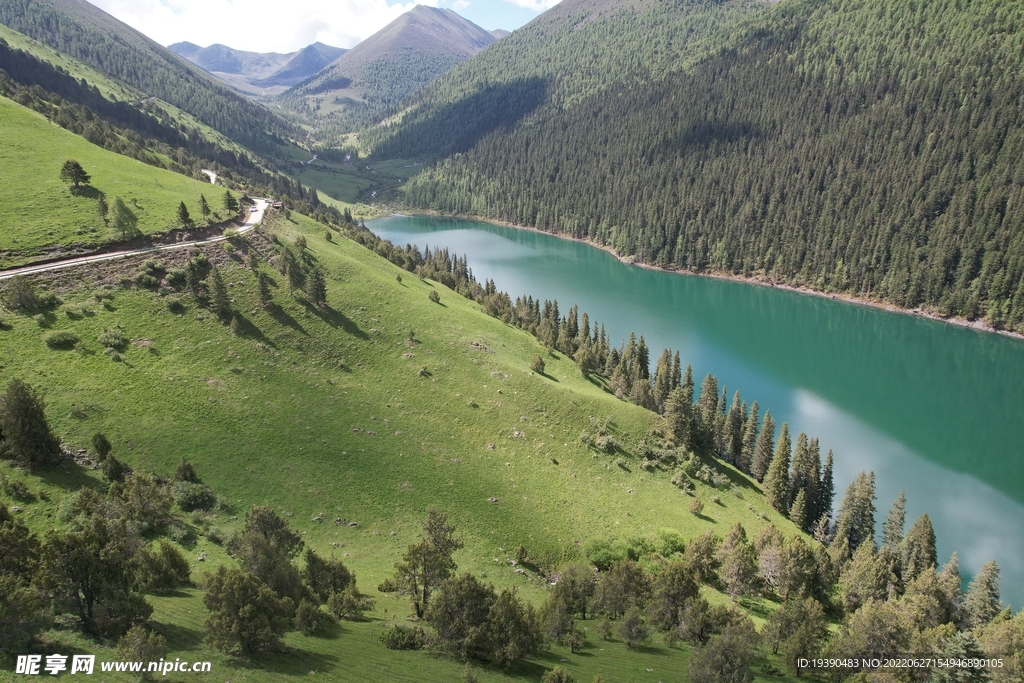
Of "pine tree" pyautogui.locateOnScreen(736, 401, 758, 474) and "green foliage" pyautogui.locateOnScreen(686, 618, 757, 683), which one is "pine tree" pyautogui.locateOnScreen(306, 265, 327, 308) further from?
"pine tree" pyautogui.locateOnScreen(736, 401, 758, 474)

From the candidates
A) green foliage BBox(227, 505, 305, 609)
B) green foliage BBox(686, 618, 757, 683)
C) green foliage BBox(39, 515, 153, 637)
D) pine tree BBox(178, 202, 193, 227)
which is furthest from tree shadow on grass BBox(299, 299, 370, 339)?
green foliage BBox(686, 618, 757, 683)

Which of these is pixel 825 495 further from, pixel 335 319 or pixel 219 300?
pixel 219 300

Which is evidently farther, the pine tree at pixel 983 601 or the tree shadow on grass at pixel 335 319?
the tree shadow on grass at pixel 335 319

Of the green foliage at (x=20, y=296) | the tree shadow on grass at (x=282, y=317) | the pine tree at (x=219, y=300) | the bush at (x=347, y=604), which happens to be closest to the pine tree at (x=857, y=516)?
the bush at (x=347, y=604)

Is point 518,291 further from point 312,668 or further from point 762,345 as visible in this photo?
point 312,668

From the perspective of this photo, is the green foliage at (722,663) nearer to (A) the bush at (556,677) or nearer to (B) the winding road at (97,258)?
(A) the bush at (556,677)

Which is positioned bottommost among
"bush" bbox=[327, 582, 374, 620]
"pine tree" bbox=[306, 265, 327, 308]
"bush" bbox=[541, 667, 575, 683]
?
"bush" bbox=[327, 582, 374, 620]

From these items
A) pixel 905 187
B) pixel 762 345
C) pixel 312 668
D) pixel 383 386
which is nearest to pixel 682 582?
pixel 312 668
